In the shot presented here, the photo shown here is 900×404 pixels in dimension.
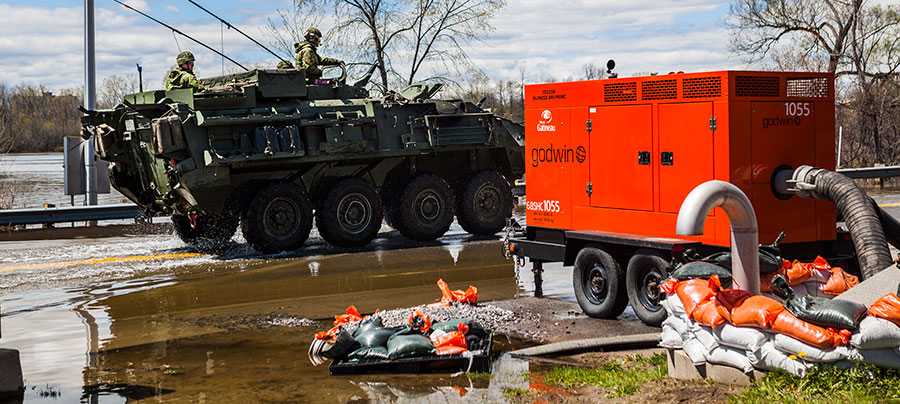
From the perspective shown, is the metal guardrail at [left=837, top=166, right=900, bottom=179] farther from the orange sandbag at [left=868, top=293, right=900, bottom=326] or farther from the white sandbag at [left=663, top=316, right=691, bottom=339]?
the orange sandbag at [left=868, top=293, right=900, bottom=326]

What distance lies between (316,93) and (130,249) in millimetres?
3972

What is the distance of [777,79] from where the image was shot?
974cm

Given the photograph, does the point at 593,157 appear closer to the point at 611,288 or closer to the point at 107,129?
the point at 611,288

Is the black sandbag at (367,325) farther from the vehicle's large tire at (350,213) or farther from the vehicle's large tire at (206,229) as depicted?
the vehicle's large tire at (206,229)

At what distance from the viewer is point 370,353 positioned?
8.21 meters

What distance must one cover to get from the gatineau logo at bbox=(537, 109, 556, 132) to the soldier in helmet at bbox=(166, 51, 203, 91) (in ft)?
24.5

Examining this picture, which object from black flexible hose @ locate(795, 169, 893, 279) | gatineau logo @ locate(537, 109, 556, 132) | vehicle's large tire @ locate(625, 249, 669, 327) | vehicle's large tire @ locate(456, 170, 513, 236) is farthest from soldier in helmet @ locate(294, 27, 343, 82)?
black flexible hose @ locate(795, 169, 893, 279)

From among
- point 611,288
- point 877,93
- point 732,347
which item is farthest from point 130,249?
point 877,93

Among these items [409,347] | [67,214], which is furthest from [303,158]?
[409,347]

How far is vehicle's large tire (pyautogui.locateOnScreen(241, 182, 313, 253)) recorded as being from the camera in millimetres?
16500

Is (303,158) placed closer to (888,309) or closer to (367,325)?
(367,325)

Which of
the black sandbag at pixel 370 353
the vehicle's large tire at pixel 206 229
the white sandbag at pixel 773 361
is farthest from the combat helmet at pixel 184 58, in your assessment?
the white sandbag at pixel 773 361

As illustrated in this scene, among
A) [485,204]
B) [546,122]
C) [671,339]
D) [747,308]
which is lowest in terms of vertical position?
[671,339]

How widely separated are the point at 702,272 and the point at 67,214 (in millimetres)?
15327
